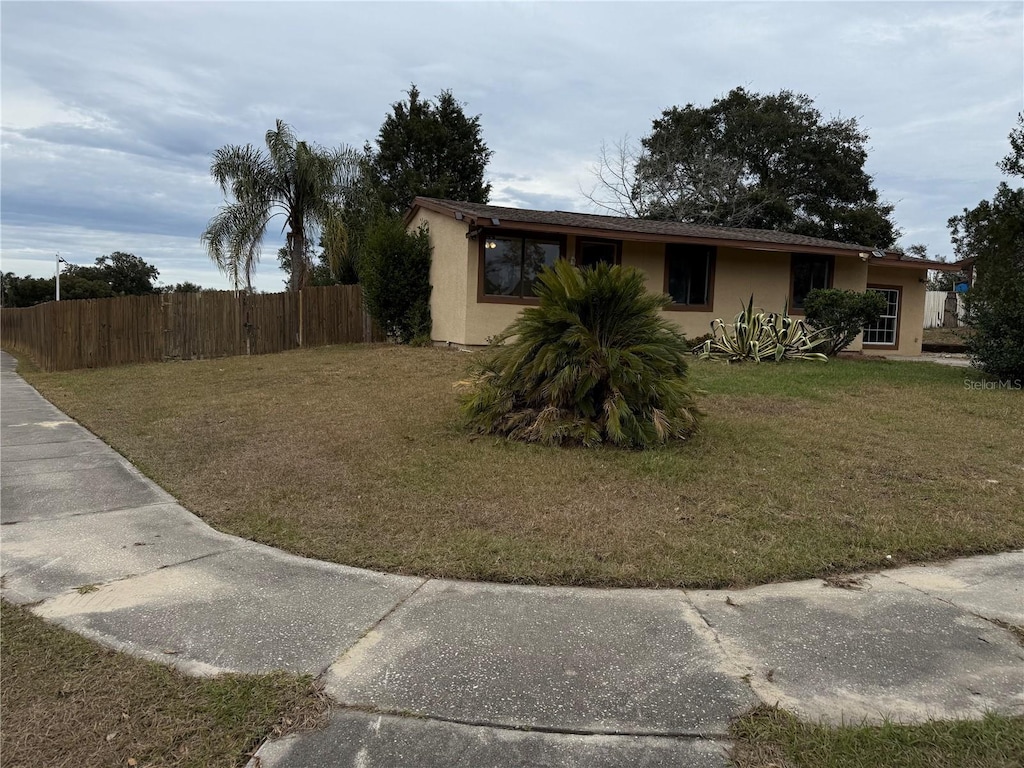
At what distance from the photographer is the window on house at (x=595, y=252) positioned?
15211 millimetres

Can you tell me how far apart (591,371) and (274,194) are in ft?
58.1

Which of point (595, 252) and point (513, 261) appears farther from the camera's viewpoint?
point (595, 252)

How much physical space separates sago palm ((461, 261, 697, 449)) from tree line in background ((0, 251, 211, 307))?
2163 inches

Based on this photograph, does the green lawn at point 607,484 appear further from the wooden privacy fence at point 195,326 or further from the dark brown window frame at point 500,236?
the wooden privacy fence at point 195,326

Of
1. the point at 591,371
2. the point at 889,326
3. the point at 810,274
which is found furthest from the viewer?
the point at 889,326

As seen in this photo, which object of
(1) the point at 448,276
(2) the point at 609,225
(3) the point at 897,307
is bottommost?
(3) the point at 897,307

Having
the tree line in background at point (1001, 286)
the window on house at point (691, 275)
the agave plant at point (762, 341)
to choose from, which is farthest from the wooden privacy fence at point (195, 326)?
the tree line in background at point (1001, 286)

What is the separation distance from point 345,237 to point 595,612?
19.3 meters

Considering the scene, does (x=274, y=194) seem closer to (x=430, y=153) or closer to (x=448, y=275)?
(x=448, y=275)

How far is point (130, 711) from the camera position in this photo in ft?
8.07

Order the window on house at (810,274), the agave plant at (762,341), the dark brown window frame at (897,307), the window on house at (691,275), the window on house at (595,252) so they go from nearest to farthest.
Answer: the agave plant at (762,341)
the window on house at (595,252)
the window on house at (691,275)
the window on house at (810,274)
the dark brown window frame at (897,307)

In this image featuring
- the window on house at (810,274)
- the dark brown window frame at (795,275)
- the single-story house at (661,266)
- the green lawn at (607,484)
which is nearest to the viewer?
the green lawn at (607,484)

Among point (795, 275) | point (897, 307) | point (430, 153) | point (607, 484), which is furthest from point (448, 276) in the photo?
point (430, 153)

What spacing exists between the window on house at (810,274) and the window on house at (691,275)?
8.49 feet
